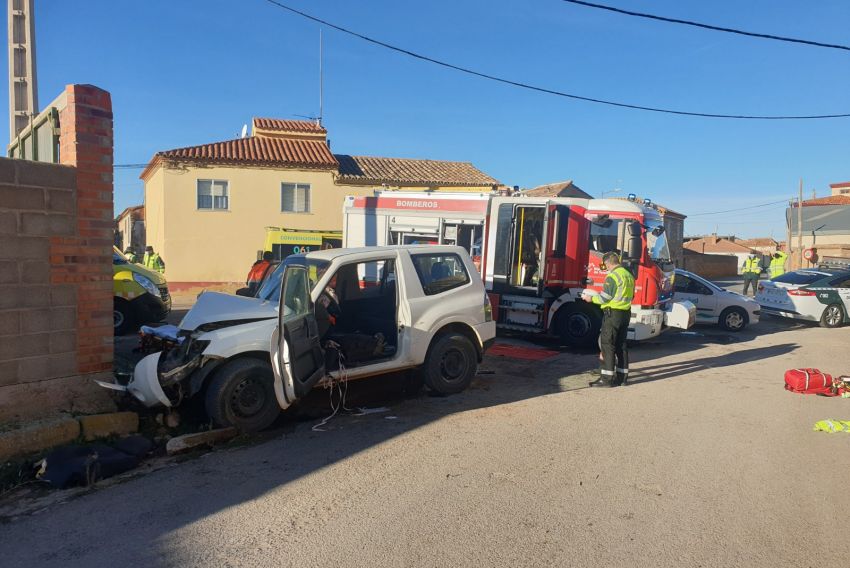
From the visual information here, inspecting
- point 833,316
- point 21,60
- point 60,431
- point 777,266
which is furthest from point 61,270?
point 777,266

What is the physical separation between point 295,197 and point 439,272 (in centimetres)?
1812

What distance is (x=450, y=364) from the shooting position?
7574 millimetres

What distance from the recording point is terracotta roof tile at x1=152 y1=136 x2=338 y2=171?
23.2 meters

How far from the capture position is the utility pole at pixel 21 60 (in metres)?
10.1

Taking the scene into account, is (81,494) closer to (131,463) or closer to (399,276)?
(131,463)

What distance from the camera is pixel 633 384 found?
852 centimetres

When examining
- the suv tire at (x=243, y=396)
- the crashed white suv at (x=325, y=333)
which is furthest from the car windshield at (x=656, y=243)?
the suv tire at (x=243, y=396)

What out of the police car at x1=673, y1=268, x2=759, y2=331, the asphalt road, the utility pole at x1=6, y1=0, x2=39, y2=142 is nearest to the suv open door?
the asphalt road

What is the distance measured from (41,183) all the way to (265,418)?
118 inches

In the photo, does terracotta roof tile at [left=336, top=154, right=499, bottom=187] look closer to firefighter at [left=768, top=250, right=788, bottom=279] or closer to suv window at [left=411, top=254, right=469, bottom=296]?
firefighter at [left=768, top=250, right=788, bottom=279]

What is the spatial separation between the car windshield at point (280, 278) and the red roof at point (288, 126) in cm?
2097

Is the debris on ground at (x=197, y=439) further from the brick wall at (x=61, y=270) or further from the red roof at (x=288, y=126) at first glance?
the red roof at (x=288, y=126)

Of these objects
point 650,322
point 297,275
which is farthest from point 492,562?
point 650,322

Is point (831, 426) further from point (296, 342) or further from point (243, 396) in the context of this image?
point (243, 396)
